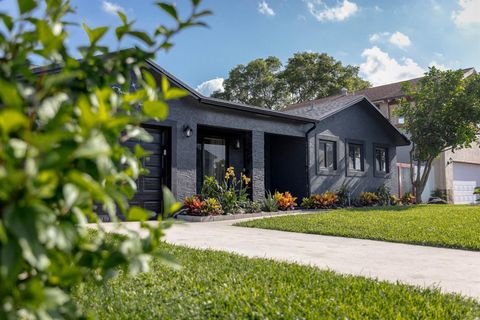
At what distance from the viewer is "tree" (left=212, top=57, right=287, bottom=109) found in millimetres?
38500

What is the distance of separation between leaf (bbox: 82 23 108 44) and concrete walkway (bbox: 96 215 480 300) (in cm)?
353

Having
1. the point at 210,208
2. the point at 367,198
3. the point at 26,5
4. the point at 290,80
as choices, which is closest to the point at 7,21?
the point at 26,5

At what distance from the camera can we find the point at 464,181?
23219 mm

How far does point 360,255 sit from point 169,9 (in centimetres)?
470

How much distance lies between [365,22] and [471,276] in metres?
15.7

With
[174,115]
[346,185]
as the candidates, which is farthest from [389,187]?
[174,115]

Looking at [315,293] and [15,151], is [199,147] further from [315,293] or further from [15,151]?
[15,151]

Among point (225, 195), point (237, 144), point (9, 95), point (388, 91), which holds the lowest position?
point (225, 195)

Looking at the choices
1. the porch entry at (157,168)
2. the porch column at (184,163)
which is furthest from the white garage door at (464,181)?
the porch entry at (157,168)

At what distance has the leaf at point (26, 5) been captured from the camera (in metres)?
1.00

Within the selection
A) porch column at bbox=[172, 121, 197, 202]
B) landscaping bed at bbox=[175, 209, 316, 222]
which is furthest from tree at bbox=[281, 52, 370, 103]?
porch column at bbox=[172, 121, 197, 202]

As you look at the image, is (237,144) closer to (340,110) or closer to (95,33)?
(340,110)

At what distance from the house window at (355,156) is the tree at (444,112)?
220cm

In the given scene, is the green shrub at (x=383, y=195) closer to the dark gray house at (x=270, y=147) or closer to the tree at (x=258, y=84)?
the dark gray house at (x=270, y=147)
